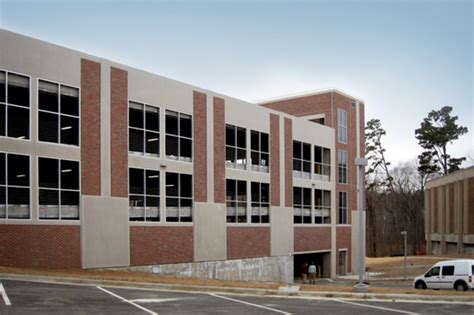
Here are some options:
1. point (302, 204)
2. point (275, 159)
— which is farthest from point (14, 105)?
point (302, 204)

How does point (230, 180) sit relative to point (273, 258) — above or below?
above

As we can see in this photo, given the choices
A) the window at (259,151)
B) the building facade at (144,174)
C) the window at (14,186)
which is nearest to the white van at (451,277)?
the building facade at (144,174)

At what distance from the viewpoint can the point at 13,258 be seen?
24812mm

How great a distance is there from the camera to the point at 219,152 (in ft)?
119

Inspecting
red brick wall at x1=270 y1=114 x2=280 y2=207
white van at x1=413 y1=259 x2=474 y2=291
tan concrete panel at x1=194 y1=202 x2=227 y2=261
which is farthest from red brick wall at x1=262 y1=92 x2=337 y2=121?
white van at x1=413 y1=259 x2=474 y2=291

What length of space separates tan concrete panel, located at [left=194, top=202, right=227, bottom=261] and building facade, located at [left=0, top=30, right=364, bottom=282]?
8 centimetres

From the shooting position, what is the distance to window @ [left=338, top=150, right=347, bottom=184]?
1932 inches

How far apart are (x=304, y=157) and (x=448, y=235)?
37.8m

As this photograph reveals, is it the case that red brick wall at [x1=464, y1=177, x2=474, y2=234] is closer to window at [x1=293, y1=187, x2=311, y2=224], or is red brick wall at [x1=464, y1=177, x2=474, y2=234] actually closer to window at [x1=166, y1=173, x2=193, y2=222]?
window at [x1=293, y1=187, x2=311, y2=224]

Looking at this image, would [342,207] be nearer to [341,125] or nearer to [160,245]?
[341,125]

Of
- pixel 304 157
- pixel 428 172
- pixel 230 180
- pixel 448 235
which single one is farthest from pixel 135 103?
pixel 428 172

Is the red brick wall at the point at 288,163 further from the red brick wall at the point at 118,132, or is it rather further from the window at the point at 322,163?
the red brick wall at the point at 118,132

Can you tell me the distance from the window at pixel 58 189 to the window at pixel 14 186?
705mm

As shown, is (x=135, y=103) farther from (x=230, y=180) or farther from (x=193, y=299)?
(x=193, y=299)
